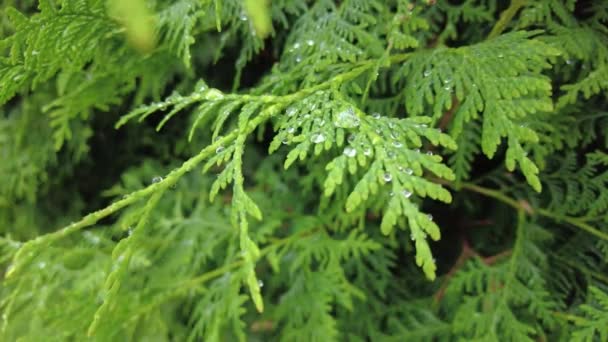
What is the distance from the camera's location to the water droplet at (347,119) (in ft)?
3.72

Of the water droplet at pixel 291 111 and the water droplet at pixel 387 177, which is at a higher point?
the water droplet at pixel 291 111

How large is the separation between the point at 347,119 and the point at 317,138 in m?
0.08

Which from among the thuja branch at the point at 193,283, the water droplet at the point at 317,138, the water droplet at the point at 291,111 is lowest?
the thuja branch at the point at 193,283

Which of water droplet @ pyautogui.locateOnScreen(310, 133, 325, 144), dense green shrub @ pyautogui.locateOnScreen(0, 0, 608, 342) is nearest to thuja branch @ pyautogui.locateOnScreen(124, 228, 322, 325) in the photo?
dense green shrub @ pyautogui.locateOnScreen(0, 0, 608, 342)

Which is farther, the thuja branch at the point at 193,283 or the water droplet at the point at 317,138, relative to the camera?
the thuja branch at the point at 193,283

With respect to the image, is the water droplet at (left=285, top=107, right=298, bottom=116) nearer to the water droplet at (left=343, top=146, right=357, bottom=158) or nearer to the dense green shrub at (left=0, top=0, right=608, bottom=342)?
the dense green shrub at (left=0, top=0, right=608, bottom=342)

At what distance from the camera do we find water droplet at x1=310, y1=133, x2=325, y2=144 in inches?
43.6

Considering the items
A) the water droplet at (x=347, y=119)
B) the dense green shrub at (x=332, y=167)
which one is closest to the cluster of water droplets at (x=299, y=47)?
the dense green shrub at (x=332, y=167)

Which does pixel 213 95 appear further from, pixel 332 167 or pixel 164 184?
pixel 332 167

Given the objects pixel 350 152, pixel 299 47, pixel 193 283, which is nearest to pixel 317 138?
pixel 350 152

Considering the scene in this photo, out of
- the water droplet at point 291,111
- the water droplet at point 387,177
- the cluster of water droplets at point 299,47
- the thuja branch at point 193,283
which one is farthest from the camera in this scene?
the thuja branch at point 193,283

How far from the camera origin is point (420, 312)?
1.69m

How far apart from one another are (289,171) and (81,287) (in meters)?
0.84

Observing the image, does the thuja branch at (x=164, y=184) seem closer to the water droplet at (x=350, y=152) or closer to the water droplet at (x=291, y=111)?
the water droplet at (x=291, y=111)
